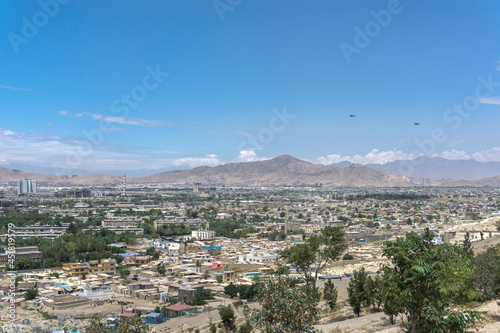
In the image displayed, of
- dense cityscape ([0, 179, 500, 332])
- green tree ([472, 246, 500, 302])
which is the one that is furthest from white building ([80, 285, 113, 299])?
green tree ([472, 246, 500, 302])

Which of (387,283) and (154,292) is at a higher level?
(387,283)

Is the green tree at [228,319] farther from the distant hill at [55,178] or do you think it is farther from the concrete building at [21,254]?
the distant hill at [55,178]

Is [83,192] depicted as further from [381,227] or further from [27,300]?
[27,300]

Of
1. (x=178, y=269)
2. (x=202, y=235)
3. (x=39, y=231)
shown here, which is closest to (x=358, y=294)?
(x=178, y=269)

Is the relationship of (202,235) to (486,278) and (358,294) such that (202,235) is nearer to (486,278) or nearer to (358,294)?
(358,294)

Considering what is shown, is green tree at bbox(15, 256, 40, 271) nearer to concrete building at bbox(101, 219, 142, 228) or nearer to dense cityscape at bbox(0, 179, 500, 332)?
dense cityscape at bbox(0, 179, 500, 332)

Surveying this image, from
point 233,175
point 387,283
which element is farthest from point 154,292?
point 233,175
